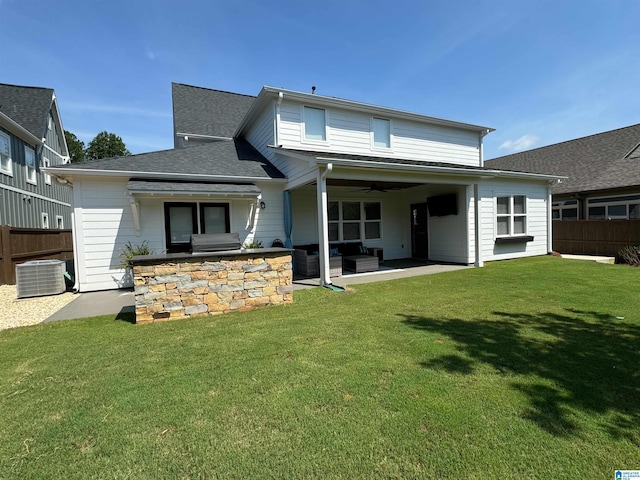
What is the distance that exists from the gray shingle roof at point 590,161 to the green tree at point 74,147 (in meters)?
46.5

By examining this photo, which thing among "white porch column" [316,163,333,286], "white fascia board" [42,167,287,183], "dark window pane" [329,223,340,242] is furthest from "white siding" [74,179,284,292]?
"dark window pane" [329,223,340,242]

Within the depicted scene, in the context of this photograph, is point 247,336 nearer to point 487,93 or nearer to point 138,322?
point 138,322

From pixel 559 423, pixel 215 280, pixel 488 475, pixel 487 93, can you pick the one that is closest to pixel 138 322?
pixel 215 280

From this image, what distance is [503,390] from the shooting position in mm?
2584

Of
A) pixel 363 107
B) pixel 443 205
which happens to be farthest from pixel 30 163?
pixel 443 205

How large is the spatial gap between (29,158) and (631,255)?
25.7m

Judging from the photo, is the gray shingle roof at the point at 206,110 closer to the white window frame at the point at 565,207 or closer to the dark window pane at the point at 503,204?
the dark window pane at the point at 503,204

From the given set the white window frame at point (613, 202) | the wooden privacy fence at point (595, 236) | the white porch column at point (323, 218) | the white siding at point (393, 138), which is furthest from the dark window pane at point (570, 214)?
the white porch column at point (323, 218)

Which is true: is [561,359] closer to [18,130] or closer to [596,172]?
[596,172]

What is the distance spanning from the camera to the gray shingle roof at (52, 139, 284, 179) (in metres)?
7.80

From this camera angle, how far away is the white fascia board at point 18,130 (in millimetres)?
12402

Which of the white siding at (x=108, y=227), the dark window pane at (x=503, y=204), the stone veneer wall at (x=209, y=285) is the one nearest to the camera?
the stone veneer wall at (x=209, y=285)

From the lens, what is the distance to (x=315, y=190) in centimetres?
1052

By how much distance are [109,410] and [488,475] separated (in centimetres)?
278
